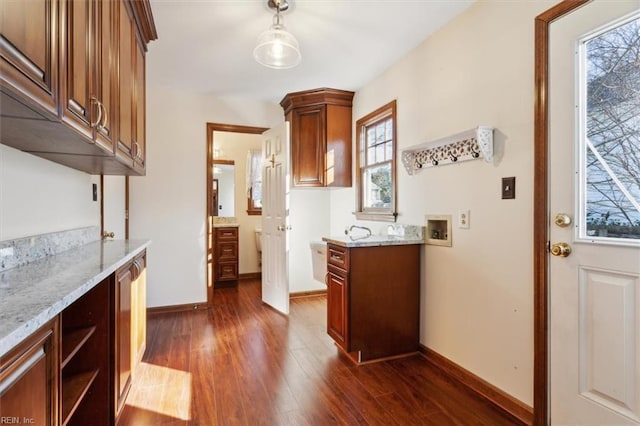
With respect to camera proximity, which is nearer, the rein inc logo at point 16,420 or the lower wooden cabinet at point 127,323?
the rein inc logo at point 16,420

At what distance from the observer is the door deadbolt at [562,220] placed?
1.52 m

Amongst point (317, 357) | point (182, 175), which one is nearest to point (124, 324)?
point (317, 357)

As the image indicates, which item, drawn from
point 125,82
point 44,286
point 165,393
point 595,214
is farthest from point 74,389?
point 595,214

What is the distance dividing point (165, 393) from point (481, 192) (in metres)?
2.32

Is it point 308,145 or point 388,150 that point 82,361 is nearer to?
point 388,150

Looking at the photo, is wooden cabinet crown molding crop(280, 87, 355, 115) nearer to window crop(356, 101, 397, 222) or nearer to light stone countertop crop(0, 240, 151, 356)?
window crop(356, 101, 397, 222)

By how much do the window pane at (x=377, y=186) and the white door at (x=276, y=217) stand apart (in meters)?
0.87

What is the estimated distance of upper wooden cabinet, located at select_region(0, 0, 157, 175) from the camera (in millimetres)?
849

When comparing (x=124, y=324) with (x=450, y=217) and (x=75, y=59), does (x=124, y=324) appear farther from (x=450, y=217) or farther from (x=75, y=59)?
(x=450, y=217)

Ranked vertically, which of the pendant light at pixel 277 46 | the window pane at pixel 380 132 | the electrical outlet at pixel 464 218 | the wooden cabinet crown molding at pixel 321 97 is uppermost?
the wooden cabinet crown molding at pixel 321 97

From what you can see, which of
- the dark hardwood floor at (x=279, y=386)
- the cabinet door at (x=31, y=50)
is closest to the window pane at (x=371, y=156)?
the dark hardwood floor at (x=279, y=386)

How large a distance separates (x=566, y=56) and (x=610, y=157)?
531mm

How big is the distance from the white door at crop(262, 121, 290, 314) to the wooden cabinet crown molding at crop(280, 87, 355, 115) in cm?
42

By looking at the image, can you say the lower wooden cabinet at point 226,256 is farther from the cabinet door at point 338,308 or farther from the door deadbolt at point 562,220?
the door deadbolt at point 562,220
